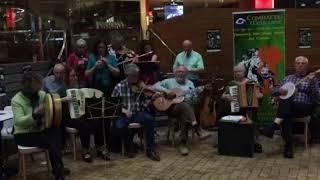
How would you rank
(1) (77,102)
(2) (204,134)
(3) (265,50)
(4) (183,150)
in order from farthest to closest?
(2) (204,134) → (3) (265,50) → (4) (183,150) → (1) (77,102)

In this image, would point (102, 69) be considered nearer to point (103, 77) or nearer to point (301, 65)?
point (103, 77)

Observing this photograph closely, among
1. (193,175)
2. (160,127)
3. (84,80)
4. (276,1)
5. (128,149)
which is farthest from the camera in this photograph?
(276,1)

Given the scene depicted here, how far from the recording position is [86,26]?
13.9 metres

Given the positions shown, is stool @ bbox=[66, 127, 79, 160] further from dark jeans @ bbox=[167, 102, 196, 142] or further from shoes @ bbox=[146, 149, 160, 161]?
dark jeans @ bbox=[167, 102, 196, 142]

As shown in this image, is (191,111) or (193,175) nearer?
(193,175)

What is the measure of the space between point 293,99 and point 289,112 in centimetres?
20

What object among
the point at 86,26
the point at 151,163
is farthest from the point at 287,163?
the point at 86,26

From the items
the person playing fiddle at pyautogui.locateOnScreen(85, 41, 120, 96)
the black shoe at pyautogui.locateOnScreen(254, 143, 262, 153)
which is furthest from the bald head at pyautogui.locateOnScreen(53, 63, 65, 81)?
the black shoe at pyautogui.locateOnScreen(254, 143, 262, 153)

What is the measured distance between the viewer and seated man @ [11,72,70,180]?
5875mm

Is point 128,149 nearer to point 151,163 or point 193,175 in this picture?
point 151,163

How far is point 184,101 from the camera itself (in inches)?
303

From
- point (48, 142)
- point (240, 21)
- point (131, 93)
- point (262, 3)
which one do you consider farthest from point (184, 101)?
point (262, 3)

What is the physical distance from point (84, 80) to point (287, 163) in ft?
10.2

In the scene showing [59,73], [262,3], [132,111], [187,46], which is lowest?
[132,111]
